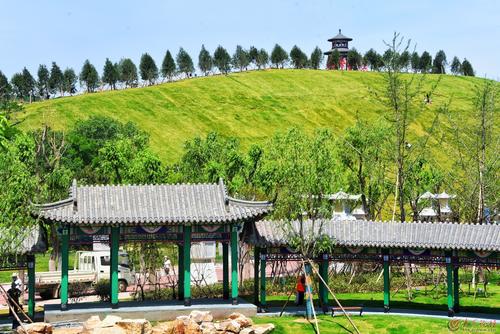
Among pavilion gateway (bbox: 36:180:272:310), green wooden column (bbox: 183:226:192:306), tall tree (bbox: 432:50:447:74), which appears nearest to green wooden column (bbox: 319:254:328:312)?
pavilion gateway (bbox: 36:180:272:310)

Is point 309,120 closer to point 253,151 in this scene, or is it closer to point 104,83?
point 104,83

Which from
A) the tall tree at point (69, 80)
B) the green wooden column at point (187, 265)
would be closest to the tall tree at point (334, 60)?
the tall tree at point (69, 80)

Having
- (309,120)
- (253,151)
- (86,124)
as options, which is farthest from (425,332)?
(309,120)

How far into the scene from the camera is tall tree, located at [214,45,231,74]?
433 feet

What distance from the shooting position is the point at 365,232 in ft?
97.3

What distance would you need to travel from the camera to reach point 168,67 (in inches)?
4941

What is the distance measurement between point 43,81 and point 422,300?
93.1 metres

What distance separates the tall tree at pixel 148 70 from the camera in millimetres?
123125

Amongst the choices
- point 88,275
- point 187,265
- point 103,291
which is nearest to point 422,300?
point 187,265

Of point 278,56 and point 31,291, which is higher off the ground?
point 278,56

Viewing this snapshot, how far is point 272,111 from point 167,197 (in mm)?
82582

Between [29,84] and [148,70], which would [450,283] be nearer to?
[29,84]

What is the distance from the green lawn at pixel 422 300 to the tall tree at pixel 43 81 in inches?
3514

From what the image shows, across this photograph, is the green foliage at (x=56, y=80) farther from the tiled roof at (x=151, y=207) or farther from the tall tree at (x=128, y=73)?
the tiled roof at (x=151, y=207)
